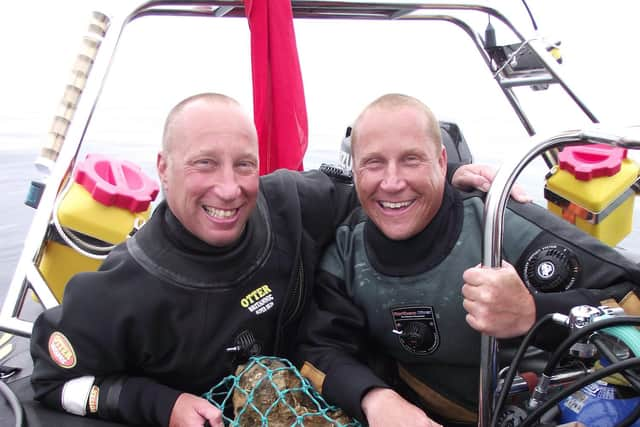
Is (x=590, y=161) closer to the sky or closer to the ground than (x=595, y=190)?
closer to the sky

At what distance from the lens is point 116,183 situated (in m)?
1.90

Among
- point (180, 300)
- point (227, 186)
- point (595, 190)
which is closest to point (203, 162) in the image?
point (227, 186)

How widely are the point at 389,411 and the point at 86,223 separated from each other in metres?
1.04

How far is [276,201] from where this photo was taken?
1570 millimetres

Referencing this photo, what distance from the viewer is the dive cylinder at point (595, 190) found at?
190cm

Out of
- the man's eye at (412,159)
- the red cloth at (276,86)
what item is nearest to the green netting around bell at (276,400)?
the man's eye at (412,159)

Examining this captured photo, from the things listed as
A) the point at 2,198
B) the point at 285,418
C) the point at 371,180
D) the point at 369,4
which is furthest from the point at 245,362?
the point at 2,198

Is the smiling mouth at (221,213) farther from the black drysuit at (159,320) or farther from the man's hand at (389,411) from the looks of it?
the man's hand at (389,411)

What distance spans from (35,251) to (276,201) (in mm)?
674

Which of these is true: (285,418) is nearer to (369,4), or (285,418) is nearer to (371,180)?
(371,180)

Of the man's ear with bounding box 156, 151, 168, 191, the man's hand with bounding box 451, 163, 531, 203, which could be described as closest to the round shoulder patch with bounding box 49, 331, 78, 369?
the man's ear with bounding box 156, 151, 168, 191

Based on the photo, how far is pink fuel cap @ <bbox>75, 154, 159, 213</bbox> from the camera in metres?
→ 1.80

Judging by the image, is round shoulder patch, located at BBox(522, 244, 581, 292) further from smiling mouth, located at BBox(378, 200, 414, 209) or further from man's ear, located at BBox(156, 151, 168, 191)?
man's ear, located at BBox(156, 151, 168, 191)

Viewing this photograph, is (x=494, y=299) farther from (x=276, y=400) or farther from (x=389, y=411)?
(x=276, y=400)
